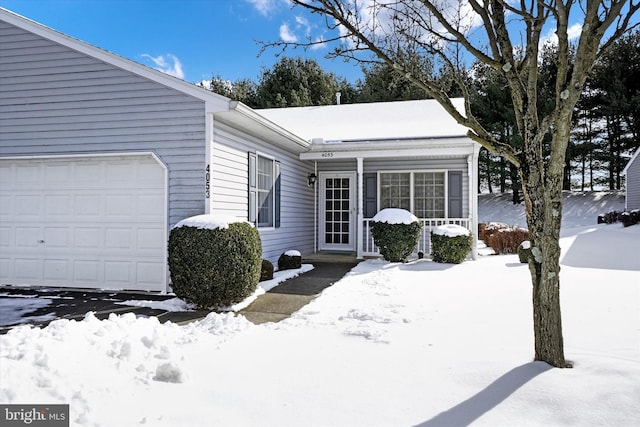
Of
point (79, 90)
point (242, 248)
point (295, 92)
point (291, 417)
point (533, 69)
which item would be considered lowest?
point (291, 417)

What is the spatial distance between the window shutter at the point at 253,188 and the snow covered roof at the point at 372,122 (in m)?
3.04

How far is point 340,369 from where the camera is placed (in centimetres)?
301

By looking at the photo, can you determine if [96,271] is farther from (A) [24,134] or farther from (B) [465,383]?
(B) [465,383]

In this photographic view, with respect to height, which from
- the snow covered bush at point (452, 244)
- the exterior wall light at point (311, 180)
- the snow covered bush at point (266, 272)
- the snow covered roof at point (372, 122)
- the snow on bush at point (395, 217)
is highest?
the snow covered roof at point (372, 122)

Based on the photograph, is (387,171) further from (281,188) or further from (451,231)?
(281,188)

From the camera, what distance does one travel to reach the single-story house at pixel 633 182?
18.5 m

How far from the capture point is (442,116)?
11.6 metres

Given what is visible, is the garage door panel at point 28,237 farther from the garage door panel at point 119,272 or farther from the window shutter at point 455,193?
the window shutter at point 455,193

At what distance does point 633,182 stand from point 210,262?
21021 mm

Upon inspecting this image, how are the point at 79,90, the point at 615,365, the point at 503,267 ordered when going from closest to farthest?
the point at 615,365 < the point at 79,90 < the point at 503,267

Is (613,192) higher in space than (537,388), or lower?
higher

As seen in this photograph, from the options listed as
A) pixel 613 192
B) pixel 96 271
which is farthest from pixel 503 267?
pixel 613 192

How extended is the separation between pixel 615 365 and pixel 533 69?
2.16m
